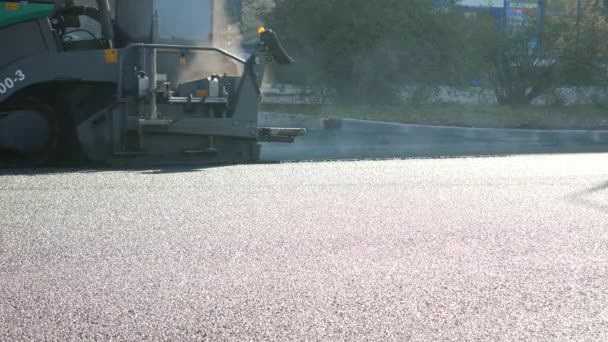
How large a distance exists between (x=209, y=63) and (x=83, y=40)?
1.65 meters

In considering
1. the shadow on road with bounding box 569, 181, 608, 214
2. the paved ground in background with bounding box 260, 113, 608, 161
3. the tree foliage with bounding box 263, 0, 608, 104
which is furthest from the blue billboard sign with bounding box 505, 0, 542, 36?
the shadow on road with bounding box 569, 181, 608, 214

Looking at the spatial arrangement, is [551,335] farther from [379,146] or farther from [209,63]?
[379,146]

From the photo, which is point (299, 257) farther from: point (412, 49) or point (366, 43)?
point (412, 49)

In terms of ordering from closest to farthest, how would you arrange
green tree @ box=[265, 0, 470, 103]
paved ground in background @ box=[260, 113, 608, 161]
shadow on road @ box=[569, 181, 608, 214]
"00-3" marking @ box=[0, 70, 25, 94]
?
shadow on road @ box=[569, 181, 608, 214], "00-3" marking @ box=[0, 70, 25, 94], paved ground in background @ box=[260, 113, 608, 161], green tree @ box=[265, 0, 470, 103]

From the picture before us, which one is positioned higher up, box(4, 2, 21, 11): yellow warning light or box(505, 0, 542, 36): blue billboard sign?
box(505, 0, 542, 36): blue billboard sign

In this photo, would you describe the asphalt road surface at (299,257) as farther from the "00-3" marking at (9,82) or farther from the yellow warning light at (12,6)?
the yellow warning light at (12,6)

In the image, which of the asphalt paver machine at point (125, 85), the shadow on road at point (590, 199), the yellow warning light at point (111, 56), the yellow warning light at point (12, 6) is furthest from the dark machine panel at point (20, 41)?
the shadow on road at point (590, 199)

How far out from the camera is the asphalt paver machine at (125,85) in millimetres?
9758

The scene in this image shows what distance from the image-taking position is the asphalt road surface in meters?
4.32

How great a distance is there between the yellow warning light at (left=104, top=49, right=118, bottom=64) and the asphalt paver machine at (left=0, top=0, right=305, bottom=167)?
0.01m

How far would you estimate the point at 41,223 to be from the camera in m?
6.46

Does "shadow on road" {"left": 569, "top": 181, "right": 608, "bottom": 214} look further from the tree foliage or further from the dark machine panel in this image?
the tree foliage

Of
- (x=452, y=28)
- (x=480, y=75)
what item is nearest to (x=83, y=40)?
(x=452, y=28)

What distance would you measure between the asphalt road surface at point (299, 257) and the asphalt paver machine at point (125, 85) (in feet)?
3.00
